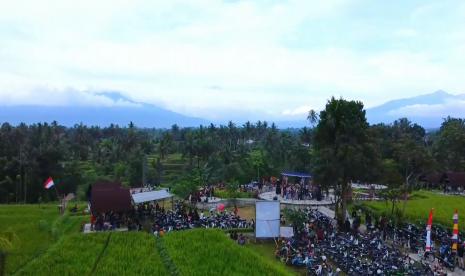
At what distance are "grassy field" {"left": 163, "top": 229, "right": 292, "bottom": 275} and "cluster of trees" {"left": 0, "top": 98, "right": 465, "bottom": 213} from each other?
1150 centimetres

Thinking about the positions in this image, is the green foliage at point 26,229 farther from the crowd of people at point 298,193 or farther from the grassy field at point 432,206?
the grassy field at point 432,206

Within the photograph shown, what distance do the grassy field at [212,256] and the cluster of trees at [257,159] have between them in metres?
11.5

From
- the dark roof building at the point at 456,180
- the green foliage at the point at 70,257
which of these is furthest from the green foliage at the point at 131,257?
the dark roof building at the point at 456,180

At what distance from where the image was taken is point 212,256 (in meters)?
25.4

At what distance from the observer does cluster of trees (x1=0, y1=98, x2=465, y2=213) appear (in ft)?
118

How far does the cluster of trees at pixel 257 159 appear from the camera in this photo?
3588 centimetres

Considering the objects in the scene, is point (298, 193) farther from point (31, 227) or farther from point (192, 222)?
point (31, 227)

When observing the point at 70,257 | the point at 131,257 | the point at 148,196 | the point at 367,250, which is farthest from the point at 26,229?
the point at 367,250

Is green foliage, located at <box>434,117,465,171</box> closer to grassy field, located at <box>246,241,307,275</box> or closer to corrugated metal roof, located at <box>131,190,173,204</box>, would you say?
corrugated metal roof, located at <box>131,190,173,204</box>

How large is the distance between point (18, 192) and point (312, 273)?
138 ft

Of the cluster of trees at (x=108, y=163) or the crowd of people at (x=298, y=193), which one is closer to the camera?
the crowd of people at (x=298, y=193)

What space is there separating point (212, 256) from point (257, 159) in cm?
3679

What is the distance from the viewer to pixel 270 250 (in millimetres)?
28422

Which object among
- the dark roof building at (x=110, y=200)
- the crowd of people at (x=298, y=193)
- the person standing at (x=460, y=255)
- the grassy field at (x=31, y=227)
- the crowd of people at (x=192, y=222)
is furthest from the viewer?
the crowd of people at (x=298, y=193)
